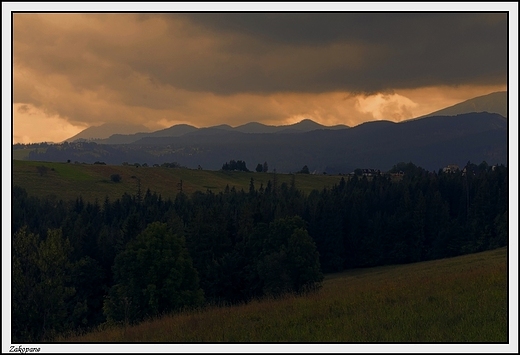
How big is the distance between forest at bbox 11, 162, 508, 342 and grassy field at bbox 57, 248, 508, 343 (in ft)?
11.8

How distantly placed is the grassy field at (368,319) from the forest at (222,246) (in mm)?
3601

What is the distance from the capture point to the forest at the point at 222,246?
5228 centimetres

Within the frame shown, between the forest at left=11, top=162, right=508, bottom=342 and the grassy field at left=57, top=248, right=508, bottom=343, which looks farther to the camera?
the forest at left=11, top=162, right=508, bottom=342

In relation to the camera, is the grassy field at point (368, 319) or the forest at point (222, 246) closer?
the grassy field at point (368, 319)

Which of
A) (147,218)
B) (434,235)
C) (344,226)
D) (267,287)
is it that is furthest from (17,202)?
(434,235)

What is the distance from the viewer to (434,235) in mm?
128375

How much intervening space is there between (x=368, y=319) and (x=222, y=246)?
65.7 m

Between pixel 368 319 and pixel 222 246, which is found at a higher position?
pixel 368 319

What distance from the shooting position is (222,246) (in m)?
81.2

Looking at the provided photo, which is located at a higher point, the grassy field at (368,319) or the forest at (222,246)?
the grassy field at (368,319)

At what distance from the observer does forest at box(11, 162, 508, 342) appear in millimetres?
52281

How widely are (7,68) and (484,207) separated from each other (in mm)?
129499

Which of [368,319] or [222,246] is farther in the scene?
[222,246]

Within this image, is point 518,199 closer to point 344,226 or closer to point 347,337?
point 347,337
